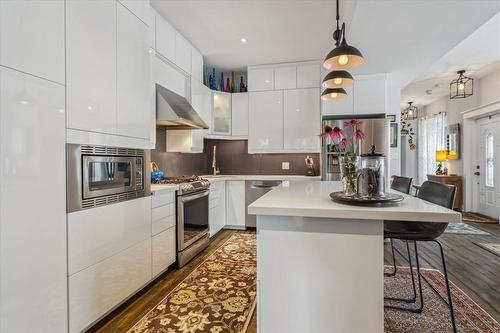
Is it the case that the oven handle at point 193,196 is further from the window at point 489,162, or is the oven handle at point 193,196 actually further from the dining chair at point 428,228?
the window at point 489,162

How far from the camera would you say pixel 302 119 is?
443 cm

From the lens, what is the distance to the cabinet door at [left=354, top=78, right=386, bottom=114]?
4.06 m

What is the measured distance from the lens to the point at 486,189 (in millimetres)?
5305

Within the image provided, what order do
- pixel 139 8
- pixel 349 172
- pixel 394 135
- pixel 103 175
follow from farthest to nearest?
1. pixel 394 135
2. pixel 139 8
3. pixel 103 175
4. pixel 349 172

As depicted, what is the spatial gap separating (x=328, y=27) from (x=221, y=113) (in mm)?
2163

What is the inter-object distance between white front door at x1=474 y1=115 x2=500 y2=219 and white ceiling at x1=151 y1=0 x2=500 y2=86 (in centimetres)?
242

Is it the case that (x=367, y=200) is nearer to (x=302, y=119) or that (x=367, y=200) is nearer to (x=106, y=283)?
(x=106, y=283)

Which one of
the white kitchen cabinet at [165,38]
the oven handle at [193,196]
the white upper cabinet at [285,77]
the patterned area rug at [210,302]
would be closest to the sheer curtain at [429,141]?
the white upper cabinet at [285,77]

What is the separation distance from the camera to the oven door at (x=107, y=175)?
1.75 metres

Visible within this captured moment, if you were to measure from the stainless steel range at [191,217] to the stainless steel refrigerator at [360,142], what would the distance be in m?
1.89

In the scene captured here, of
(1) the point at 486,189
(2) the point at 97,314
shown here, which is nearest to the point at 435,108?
(1) the point at 486,189

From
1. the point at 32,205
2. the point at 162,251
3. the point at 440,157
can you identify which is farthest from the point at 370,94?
the point at 32,205

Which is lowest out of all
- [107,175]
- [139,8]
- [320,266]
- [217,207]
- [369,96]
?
[217,207]

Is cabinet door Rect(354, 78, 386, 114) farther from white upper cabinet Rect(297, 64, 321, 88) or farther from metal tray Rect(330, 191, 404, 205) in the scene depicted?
metal tray Rect(330, 191, 404, 205)
